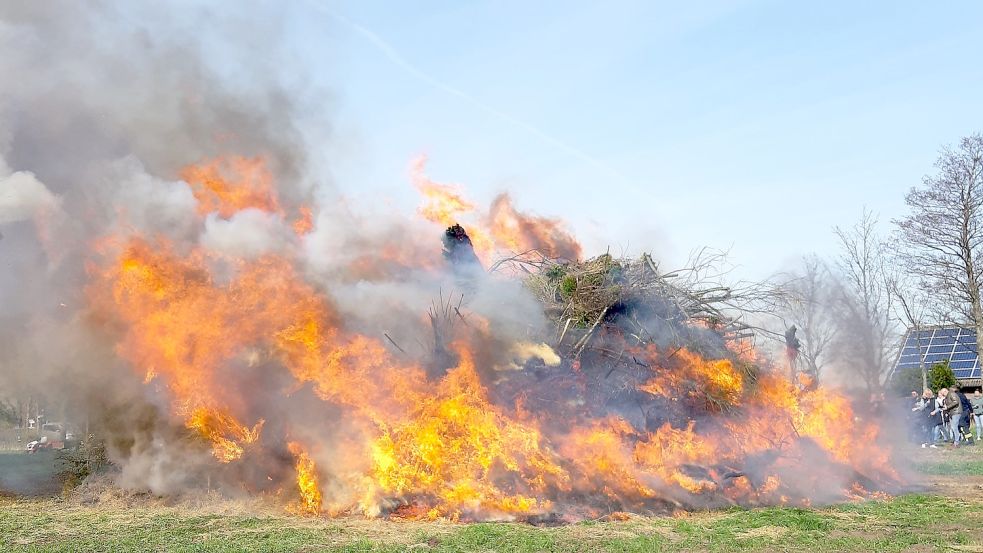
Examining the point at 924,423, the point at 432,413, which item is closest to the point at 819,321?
the point at 924,423

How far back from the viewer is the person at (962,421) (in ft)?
67.7

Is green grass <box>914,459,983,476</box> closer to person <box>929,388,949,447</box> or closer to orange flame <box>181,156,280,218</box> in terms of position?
person <box>929,388,949,447</box>

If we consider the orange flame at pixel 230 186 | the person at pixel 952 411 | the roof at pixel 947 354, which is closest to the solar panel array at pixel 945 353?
the roof at pixel 947 354

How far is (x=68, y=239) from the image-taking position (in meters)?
12.6

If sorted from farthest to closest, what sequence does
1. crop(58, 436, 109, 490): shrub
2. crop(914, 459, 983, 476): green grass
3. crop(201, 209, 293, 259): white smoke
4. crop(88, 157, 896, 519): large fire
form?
1. crop(914, 459, 983, 476): green grass
2. crop(58, 436, 109, 490): shrub
3. crop(201, 209, 293, 259): white smoke
4. crop(88, 157, 896, 519): large fire

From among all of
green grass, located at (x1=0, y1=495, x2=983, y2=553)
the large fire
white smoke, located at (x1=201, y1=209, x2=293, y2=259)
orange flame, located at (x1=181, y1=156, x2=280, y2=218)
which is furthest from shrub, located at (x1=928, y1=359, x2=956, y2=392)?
white smoke, located at (x1=201, y1=209, x2=293, y2=259)

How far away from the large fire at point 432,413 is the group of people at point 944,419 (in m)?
9.72

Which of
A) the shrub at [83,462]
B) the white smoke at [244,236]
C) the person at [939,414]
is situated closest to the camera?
the white smoke at [244,236]

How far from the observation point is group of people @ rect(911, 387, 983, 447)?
21.0 metres

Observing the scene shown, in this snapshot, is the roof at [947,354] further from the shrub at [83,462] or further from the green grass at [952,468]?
the shrub at [83,462]

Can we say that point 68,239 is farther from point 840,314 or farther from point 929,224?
point 929,224

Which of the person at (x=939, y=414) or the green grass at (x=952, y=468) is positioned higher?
the person at (x=939, y=414)

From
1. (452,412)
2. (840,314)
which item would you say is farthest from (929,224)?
(452,412)

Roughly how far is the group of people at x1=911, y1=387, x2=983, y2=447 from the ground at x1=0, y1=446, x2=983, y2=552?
1100cm
